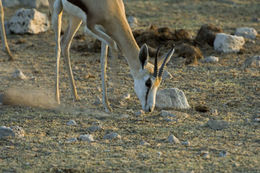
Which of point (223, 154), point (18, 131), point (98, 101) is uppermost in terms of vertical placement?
point (223, 154)

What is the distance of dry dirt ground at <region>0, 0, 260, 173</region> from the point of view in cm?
524

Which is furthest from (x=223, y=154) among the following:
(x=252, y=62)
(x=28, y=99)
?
(x=252, y=62)

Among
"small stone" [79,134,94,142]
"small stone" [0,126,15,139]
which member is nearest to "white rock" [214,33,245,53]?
"small stone" [79,134,94,142]

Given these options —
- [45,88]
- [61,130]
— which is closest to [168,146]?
[61,130]

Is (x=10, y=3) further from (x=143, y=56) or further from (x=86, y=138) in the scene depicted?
(x=86, y=138)

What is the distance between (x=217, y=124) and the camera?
659 cm

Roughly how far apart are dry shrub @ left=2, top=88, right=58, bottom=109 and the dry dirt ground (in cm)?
5

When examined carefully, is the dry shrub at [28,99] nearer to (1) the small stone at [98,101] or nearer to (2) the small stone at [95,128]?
(1) the small stone at [98,101]

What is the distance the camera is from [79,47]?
11.5 metres

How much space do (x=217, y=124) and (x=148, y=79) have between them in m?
1.07

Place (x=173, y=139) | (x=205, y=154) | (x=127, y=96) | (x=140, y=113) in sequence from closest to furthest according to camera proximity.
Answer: (x=205, y=154) < (x=173, y=139) < (x=140, y=113) < (x=127, y=96)

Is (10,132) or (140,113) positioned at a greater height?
(10,132)

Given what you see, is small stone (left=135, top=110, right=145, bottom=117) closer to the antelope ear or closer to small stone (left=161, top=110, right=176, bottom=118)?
small stone (left=161, top=110, right=176, bottom=118)

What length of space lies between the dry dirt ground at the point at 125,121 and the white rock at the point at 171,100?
0.17 metres
